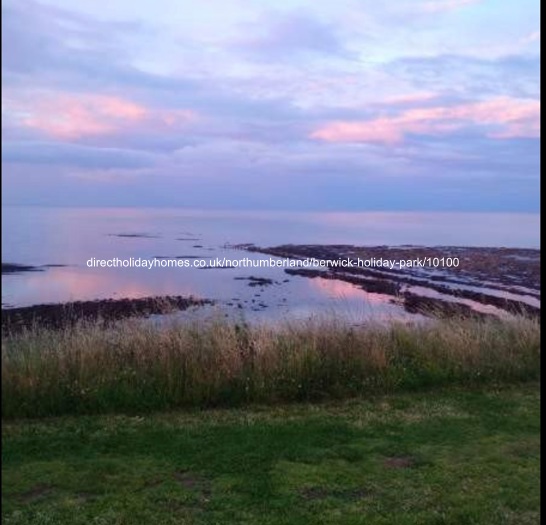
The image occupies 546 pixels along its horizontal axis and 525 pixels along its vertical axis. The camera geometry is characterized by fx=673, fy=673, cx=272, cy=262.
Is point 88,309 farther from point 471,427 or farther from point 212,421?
point 471,427

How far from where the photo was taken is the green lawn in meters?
4.29

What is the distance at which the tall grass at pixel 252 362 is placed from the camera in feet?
23.2

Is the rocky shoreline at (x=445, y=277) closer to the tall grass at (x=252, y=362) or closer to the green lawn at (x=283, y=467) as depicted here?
the tall grass at (x=252, y=362)

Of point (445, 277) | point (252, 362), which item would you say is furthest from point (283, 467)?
point (445, 277)

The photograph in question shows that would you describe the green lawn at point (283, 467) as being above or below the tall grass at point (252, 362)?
below

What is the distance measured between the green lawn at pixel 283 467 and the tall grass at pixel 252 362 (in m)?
0.44

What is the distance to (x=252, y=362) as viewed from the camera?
7.89 metres

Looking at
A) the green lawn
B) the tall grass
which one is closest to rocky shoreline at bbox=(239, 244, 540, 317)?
the tall grass

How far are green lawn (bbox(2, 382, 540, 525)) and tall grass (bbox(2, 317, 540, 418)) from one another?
17.3 inches

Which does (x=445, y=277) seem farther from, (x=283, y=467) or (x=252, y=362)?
(x=283, y=467)

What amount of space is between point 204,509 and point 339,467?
1271mm

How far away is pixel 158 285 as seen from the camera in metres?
22.8

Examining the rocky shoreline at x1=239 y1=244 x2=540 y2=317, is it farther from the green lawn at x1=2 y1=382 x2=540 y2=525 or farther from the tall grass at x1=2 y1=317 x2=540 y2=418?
the green lawn at x1=2 y1=382 x2=540 y2=525

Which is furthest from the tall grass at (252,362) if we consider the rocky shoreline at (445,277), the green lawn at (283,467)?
the rocky shoreline at (445,277)
